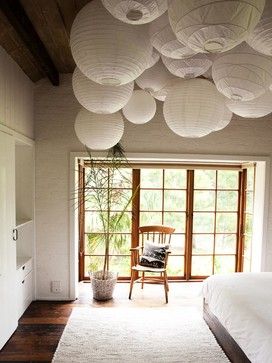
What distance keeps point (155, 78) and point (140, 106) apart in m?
0.29

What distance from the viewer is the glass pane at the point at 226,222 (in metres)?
4.47

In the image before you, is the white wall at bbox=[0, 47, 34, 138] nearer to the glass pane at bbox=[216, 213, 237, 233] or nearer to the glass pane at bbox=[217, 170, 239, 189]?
the glass pane at bbox=[217, 170, 239, 189]

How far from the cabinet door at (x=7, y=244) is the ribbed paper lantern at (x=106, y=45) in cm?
169

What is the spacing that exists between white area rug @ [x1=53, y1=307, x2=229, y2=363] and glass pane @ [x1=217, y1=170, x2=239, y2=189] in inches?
74.1

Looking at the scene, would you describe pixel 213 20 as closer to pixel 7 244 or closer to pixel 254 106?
pixel 254 106

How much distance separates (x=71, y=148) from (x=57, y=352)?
223 centimetres

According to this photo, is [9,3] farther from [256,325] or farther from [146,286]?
→ [146,286]

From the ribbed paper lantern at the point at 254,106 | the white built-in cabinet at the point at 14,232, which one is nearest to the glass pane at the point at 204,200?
the white built-in cabinet at the point at 14,232

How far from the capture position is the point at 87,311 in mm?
3363

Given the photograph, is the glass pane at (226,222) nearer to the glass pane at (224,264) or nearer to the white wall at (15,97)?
the glass pane at (224,264)

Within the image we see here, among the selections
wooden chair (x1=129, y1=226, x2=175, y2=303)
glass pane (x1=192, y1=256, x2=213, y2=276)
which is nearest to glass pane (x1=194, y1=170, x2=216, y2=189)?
wooden chair (x1=129, y1=226, x2=175, y2=303)

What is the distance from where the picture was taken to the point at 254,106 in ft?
5.33

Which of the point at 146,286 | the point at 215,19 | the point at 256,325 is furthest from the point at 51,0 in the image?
the point at 146,286

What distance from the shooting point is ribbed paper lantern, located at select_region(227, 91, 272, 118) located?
161 cm
